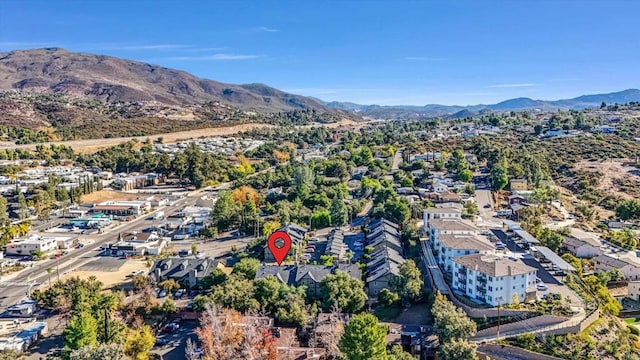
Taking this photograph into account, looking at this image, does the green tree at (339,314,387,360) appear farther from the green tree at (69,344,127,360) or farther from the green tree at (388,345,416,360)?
the green tree at (69,344,127,360)

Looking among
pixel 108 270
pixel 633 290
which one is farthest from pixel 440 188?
pixel 108 270

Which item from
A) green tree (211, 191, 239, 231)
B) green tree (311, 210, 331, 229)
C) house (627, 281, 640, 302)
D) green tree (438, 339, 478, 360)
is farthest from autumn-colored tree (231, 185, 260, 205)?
house (627, 281, 640, 302)

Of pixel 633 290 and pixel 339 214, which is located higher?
pixel 339 214

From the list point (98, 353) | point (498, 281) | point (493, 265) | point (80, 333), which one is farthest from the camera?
point (493, 265)

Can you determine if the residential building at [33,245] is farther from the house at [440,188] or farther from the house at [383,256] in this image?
the house at [440,188]

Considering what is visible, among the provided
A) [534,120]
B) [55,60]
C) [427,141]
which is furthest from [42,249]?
[55,60]

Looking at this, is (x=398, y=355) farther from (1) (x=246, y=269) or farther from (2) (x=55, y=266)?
(2) (x=55, y=266)

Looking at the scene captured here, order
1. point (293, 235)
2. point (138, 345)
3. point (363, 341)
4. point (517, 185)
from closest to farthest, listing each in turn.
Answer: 1. point (363, 341)
2. point (138, 345)
3. point (293, 235)
4. point (517, 185)
